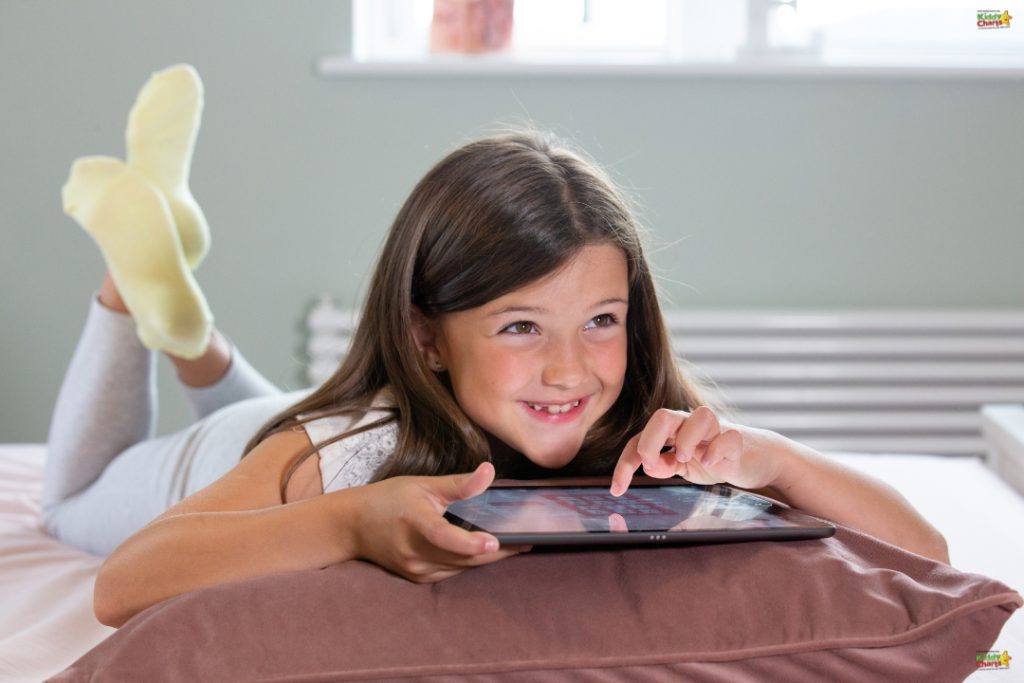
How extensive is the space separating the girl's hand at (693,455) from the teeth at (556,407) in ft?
0.51

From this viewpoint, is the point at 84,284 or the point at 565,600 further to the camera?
the point at 84,284

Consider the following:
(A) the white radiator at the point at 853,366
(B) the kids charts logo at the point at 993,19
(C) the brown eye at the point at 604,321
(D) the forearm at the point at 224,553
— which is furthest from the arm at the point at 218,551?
(B) the kids charts logo at the point at 993,19

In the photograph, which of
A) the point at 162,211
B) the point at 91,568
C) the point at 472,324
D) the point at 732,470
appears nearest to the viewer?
the point at 732,470

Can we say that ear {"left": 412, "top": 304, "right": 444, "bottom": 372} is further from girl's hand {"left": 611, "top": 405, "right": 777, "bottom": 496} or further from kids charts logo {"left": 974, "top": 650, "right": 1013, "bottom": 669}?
kids charts logo {"left": 974, "top": 650, "right": 1013, "bottom": 669}

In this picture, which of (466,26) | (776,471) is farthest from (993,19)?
(776,471)

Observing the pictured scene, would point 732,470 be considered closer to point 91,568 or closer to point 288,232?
point 91,568

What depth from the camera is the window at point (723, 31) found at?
2357 millimetres

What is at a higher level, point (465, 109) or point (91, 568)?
point (465, 109)

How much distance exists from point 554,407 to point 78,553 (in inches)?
24.3

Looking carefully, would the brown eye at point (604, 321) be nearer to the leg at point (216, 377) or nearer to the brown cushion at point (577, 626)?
the brown cushion at point (577, 626)

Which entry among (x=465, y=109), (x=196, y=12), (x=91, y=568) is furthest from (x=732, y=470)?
(x=196, y=12)

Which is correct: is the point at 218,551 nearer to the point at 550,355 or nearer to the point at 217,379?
the point at 550,355

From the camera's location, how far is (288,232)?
233 cm

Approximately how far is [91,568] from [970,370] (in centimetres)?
165
